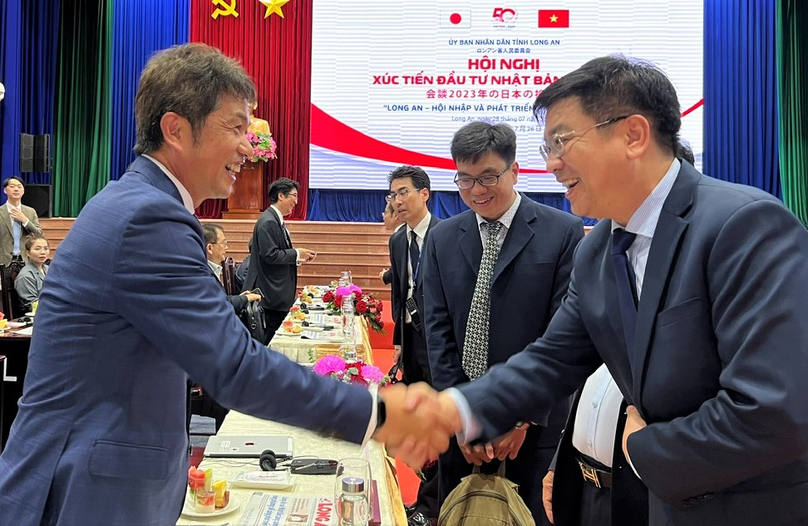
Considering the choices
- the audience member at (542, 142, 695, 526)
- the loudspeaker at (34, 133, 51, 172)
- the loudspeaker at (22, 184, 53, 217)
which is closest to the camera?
the audience member at (542, 142, 695, 526)

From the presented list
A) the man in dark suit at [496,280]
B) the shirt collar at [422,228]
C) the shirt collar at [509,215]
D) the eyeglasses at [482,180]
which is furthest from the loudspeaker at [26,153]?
the shirt collar at [509,215]

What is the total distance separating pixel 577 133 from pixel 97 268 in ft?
3.11

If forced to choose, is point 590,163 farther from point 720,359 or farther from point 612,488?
point 612,488

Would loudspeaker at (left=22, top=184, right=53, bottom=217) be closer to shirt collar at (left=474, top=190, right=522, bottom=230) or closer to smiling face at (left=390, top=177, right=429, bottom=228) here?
smiling face at (left=390, top=177, right=429, bottom=228)

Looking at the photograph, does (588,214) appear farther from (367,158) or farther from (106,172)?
(106,172)

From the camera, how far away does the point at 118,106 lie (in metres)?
10.8

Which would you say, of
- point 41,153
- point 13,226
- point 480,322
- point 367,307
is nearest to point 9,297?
point 367,307

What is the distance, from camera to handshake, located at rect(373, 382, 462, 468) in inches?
61.2

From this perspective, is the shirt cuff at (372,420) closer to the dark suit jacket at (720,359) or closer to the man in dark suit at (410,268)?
the dark suit jacket at (720,359)

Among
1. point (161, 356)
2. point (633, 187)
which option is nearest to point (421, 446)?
point (161, 356)

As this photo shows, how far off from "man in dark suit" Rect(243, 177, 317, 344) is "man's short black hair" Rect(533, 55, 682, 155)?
4.40 meters

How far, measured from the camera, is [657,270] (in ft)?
4.01

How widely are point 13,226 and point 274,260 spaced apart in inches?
161

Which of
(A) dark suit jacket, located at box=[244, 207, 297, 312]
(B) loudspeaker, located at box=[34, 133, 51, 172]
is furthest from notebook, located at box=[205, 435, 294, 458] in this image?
(B) loudspeaker, located at box=[34, 133, 51, 172]
